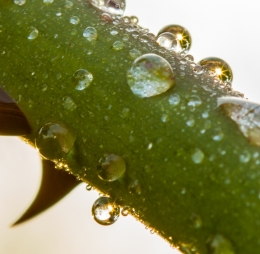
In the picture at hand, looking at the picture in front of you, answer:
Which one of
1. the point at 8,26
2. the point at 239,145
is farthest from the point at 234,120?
the point at 8,26

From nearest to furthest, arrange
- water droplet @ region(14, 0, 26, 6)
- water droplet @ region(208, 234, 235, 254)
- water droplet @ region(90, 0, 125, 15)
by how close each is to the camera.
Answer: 1. water droplet @ region(208, 234, 235, 254)
2. water droplet @ region(14, 0, 26, 6)
3. water droplet @ region(90, 0, 125, 15)

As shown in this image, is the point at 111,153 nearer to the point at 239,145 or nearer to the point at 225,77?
the point at 239,145

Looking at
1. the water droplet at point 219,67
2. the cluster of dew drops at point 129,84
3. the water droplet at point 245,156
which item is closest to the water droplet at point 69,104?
the cluster of dew drops at point 129,84

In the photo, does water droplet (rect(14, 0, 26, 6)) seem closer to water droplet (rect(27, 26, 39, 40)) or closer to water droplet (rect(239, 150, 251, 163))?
water droplet (rect(27, 26, 39, 40))

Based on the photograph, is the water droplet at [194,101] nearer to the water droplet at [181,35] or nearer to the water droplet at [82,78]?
the water droplet at [82,78]

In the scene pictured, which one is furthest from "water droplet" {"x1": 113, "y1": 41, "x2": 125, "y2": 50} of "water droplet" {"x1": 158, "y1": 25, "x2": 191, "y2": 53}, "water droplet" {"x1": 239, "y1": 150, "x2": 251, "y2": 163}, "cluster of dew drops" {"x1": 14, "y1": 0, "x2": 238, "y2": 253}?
"water droplet" {"x1": 158, "y1": 25, "x2": 191, "y2": 53}

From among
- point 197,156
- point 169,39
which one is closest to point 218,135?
point 197,156
